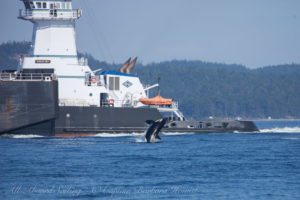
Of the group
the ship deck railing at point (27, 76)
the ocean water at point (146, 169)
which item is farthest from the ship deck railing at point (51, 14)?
the ocean water at point (146, 169)

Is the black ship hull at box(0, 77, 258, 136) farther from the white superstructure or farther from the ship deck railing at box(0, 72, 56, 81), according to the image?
the white superstructure

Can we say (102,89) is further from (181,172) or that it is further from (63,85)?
(181,172)

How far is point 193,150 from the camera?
39.9 meters

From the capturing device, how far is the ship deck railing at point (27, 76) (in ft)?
153

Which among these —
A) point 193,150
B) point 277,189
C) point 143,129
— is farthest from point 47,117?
point 277,189

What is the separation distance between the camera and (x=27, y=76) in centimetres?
4662

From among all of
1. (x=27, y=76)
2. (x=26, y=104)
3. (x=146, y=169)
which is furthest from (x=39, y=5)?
(x=146, y=169)

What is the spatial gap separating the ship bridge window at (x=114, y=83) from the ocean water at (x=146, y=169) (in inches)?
273

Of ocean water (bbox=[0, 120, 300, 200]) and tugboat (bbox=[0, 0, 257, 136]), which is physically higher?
tugboat (bbox=[0, 0, 257, 136])

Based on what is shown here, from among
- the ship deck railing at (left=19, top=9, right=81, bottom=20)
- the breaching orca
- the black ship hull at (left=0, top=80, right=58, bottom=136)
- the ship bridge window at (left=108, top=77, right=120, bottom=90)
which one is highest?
the ship deck railing at (left=19, top=9, right=81, bottom=20)

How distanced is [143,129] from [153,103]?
284 centimetres

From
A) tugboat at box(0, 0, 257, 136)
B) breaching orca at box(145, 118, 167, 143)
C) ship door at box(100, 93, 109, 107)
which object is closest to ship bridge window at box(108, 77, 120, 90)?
tugboat at box(0, 0, 257, 136)

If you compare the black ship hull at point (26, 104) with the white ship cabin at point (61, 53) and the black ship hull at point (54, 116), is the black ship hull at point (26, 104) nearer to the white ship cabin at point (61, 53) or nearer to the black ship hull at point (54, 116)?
the black ship hull at point (54, 116)

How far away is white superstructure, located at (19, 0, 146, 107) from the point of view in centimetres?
4975
